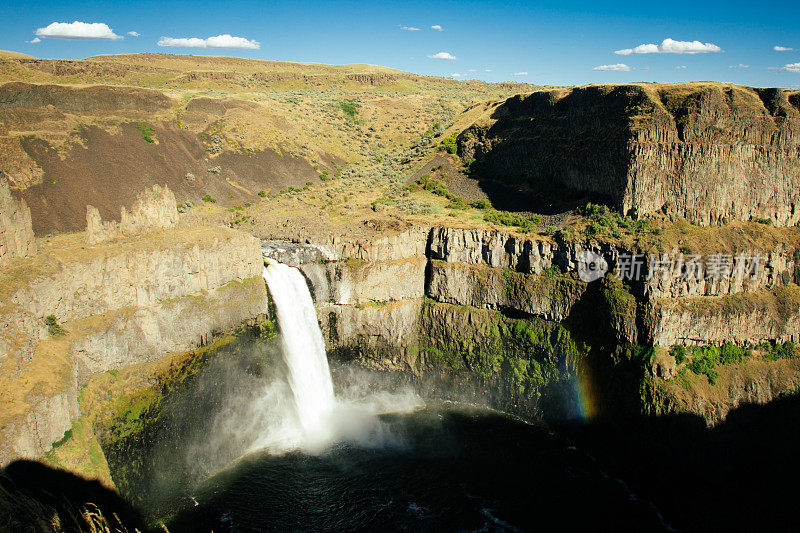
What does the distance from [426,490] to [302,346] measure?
13.9m

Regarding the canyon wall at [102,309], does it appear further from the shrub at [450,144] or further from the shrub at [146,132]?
the shrub at [450,144]

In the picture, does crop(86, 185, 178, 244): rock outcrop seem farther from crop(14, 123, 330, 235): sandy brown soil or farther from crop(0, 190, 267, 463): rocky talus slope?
crop(14, 123, 330, 235): sandy brown soil

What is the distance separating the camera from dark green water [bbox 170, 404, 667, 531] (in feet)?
96.1

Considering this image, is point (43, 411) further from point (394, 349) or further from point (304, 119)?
point (304, 119)

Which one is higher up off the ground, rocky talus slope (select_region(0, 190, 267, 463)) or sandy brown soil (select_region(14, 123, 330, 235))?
sandy brown soil (select_region(14, 123, 330, 235))

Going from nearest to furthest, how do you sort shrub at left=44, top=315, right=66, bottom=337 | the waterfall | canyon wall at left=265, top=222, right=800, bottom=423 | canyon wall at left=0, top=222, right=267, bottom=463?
1. canyon wall at left=0, top=222, right=267, bottom=463
2. shrub at left=44, top=315, right=66, bottom=337
3. canyon wall at left=265, top=222, right=800, bottom=423
4. the waterfall

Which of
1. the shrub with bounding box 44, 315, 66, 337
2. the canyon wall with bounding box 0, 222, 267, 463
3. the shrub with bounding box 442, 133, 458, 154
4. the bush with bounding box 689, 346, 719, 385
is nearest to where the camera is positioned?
the canyon wall with bounding box 0, 222, 267, 463

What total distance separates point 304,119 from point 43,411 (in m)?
66.9

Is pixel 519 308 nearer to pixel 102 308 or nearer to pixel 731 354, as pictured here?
pixel 731 354

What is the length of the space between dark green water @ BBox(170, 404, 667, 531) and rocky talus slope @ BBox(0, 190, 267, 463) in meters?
9.39

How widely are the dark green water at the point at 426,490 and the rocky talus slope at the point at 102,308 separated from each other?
939cm

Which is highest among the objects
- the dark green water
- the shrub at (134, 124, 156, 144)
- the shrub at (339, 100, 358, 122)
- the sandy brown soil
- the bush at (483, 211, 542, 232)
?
the shrub at (339, 100, 358, 122)

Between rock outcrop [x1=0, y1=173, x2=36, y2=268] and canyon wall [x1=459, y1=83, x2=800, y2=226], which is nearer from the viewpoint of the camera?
rock outcrop [x1=0, y1=173, x2=36, y2=268]

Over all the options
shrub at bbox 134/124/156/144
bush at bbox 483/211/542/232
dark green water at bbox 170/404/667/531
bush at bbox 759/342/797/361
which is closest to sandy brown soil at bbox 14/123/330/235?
shrub at bbox 134/124/156/144
